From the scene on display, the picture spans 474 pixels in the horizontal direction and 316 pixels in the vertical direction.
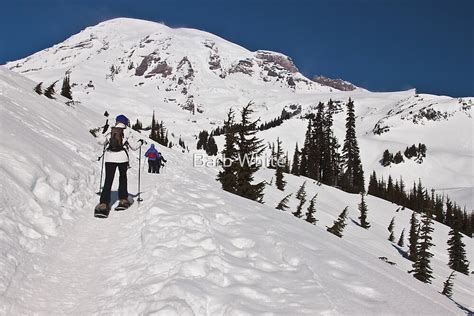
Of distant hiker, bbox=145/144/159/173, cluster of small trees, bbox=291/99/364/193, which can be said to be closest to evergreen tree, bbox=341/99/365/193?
cluster of small trees, bbox=291/99/364/193

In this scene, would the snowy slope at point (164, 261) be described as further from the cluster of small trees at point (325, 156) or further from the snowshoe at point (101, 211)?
the cluster of small trees at point (325, 156)

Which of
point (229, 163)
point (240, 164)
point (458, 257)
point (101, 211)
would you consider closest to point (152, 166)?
point (229, 163)

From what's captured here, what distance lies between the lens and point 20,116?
14875mm

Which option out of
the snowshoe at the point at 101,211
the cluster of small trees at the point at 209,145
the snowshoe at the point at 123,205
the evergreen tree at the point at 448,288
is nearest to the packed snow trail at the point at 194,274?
the snowshoe at the point at 101,211

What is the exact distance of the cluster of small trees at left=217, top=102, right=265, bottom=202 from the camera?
72.4 feet

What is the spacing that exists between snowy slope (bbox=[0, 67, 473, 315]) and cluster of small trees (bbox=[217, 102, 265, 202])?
1051 centimetres

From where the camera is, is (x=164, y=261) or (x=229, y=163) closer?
(x=164, y=261)

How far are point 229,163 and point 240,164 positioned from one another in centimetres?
105

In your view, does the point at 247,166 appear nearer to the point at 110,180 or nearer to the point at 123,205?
the point at 123,205

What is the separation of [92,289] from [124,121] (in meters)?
5.98

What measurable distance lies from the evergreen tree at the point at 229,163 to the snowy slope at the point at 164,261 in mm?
10417

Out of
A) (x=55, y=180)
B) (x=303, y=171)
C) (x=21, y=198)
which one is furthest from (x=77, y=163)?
(x=303, y=171)

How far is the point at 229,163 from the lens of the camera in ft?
78.1

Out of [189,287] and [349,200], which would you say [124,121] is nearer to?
[189,287]
